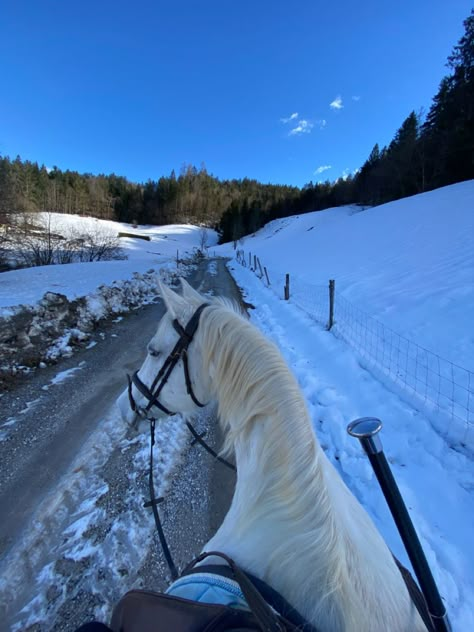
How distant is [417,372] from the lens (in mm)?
4016

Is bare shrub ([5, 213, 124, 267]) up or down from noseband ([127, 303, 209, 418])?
up

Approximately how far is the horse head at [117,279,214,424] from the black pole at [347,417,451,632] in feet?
2.81

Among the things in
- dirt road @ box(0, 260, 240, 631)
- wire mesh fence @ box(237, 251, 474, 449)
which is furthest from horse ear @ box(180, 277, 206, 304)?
wire mesh fence @ box(237, 251, 474, 449)

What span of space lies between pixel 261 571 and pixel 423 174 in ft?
134

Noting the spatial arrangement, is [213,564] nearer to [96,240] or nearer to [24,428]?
[24,428]

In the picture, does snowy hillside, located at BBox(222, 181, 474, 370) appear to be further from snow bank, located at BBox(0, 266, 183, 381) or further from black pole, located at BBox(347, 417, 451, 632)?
snow bank, located at BBox(0, 266, 183, 381)

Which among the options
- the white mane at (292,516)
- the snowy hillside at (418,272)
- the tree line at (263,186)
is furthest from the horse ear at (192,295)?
the tree line at (263,186)

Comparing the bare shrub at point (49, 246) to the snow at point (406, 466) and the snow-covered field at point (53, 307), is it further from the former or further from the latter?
the snow at point (406, 466)

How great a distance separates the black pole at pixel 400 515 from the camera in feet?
2.77

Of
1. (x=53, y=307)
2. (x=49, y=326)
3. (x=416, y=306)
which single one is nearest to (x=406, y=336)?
(x=416, y=306)

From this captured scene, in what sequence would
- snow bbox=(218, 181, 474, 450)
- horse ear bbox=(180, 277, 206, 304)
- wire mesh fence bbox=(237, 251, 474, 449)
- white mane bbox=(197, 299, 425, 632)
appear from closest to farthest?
1. white mane bbox=(197, 299, 425, 632)
2. horse ear bbox=(180, 277, 206, 304)
3. wire mesh fence bbox=(237, 251, 474, 449)
4. snow bbox=(218, 181, 474, 450)

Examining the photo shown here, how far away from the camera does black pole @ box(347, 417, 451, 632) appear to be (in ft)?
2.77

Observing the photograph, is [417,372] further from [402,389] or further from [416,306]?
[416,306]

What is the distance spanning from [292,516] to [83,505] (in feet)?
7.52
